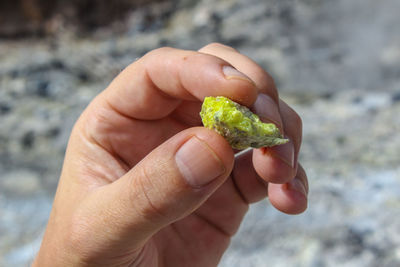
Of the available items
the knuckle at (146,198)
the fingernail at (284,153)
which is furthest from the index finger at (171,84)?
the knuckle at (146,198)

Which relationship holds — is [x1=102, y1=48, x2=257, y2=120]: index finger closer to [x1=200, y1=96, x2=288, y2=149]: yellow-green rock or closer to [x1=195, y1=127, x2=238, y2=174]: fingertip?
[x1=200, y1=96, x2=288, y2=149]: yellow-green rock

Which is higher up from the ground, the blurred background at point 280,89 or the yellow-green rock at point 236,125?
the yellow-green rock at point 236,125

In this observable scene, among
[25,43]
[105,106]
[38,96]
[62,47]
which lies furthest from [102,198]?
[25,43]

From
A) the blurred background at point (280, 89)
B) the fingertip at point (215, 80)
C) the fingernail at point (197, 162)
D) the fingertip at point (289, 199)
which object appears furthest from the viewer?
the blurred background at point (280, 89)

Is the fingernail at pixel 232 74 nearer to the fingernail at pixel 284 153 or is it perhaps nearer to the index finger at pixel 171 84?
the index finger at pixel 171 84

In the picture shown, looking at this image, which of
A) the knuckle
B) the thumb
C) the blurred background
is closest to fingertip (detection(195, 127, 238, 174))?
the thumb

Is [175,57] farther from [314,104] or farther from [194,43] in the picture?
[194,43]

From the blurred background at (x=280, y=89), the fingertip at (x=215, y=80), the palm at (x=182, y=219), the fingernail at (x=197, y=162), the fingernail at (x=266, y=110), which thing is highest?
the fingertip at (x=215, y=80)
